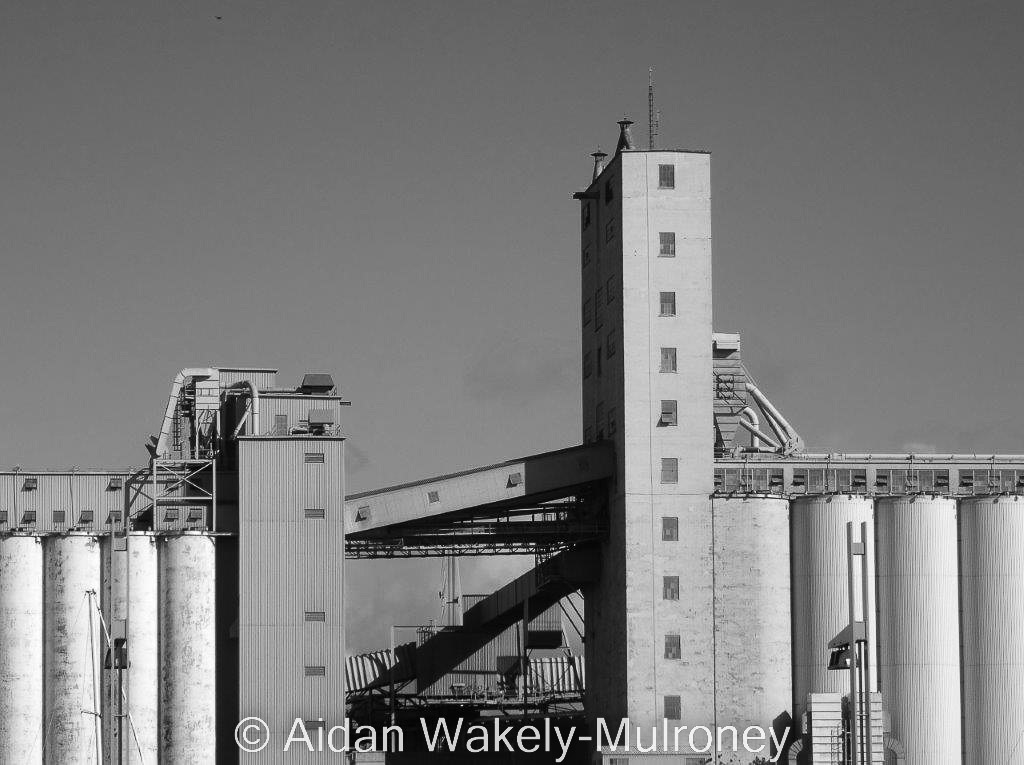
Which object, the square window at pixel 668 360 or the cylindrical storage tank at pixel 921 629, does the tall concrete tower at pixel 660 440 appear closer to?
A: the square window at pixel 668 360

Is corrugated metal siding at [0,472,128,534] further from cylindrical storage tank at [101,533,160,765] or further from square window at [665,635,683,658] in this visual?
square window at [665,635,683,658]

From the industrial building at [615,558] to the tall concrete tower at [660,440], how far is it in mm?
117

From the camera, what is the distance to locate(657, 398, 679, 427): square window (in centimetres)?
10225

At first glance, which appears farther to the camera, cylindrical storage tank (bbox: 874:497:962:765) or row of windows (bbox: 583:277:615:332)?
row of windows (bbox: 583:277:615:332)

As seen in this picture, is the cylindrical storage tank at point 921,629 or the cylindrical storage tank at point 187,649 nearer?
the cylindrical storage tank at point 187,649

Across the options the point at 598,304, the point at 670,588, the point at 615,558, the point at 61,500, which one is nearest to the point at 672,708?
the point at 670,588

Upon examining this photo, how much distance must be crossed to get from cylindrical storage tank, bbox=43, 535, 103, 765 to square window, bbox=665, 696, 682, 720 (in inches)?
1121

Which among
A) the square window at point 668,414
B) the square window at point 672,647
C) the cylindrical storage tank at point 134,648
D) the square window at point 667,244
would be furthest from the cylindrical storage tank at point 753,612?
the cylindrical storage tank at point 134,648

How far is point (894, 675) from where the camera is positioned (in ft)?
328

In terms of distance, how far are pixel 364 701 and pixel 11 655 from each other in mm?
33992

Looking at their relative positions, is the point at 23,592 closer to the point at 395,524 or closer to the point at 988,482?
the point at 395,524

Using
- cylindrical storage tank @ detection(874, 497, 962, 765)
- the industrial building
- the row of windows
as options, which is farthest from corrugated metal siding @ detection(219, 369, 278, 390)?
cylindrical storage tank @ detection(874, 497, 962, 765)

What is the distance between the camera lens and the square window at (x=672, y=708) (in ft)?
327

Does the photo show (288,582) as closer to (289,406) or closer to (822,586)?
(289,406)
